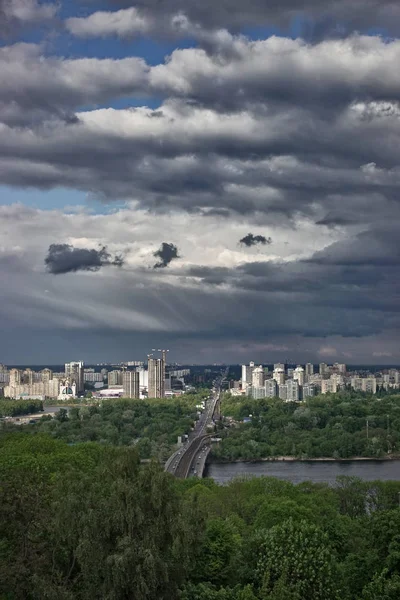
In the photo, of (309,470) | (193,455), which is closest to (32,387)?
(193,455)

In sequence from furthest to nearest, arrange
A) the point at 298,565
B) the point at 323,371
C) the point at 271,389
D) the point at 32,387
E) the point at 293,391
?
the point at 323,371 < the point at 32,387 < the point at 271,389 < the point at 293,391 < the point at 298,565

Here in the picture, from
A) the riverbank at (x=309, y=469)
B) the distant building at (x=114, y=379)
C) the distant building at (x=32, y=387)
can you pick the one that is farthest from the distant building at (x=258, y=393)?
the distant building at (x=114, y=379)

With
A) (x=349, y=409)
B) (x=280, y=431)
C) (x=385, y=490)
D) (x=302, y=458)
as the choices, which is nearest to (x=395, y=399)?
(x=349, y=409)

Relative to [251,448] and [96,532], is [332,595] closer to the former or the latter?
[96,532]

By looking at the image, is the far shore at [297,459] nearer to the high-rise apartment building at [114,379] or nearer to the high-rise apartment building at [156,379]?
the high-rise apartment building at [156,379]

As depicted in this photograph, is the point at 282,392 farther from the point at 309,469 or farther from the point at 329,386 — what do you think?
the point at 309,469

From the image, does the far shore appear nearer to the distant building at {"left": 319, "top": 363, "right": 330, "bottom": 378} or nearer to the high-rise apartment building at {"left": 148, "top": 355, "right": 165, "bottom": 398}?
the high-rise apartment building at {"left": 148, "top": 355, "right": 165, "bottom": 398}
